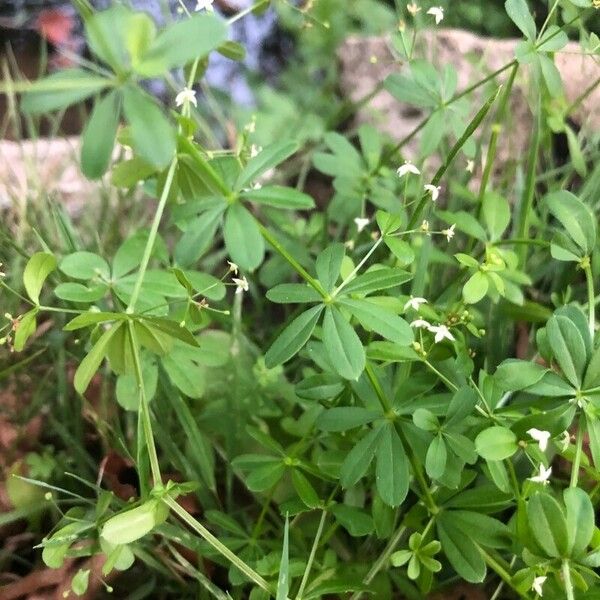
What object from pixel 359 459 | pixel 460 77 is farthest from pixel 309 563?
pixel 460 77

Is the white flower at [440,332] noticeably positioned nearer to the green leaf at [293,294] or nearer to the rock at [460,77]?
the green leaf at [293,294]

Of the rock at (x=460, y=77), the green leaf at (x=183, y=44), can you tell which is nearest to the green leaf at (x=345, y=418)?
the green leaf at (x=183, y=44)

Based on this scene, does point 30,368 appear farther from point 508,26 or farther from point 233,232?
point 508,26

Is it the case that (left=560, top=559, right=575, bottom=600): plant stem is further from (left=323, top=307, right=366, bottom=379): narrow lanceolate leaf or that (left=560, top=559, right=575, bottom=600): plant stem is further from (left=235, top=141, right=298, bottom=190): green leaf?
(left=235, top=141, right=298, bottom=190): green leaf

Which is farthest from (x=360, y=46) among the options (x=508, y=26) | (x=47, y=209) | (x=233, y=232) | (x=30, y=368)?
(x=233, y=232)

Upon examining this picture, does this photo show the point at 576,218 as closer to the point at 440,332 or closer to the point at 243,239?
the point at 440,332

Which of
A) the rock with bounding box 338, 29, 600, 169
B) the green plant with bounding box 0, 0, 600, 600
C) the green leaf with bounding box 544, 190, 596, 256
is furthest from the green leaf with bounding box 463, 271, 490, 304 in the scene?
the rock with bounding box 338, 29, 600, 169

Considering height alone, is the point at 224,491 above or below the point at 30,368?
below
